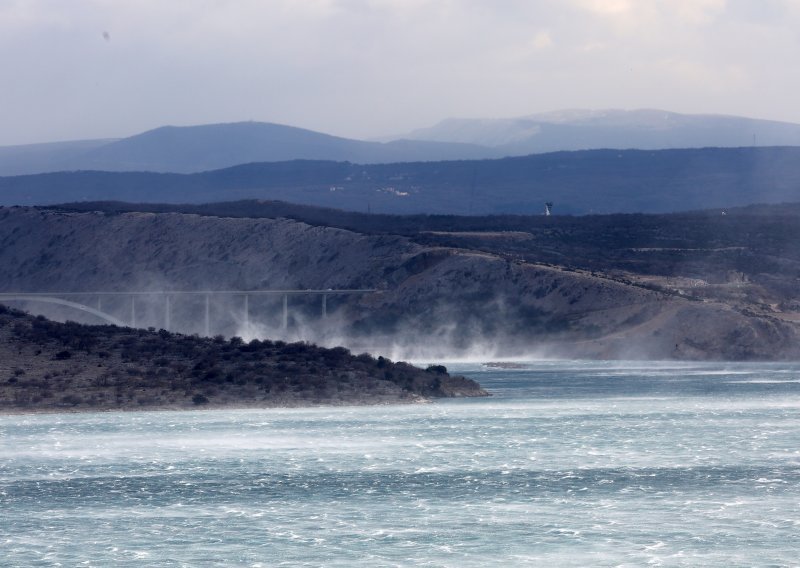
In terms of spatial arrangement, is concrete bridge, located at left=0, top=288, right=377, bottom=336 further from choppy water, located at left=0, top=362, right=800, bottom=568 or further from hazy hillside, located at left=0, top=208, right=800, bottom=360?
choppy water, located at left=0, top=362, right=800, bottom=568

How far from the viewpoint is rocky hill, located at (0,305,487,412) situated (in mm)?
76688

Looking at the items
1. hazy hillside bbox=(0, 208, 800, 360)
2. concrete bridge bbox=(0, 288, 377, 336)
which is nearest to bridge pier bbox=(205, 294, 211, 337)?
concrete bridge bbox=(0, 288, 377, 336)

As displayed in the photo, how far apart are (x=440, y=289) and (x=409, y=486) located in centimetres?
10987

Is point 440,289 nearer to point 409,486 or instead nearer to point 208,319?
point 208,319

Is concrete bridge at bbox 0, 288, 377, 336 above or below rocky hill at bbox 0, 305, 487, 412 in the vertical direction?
above

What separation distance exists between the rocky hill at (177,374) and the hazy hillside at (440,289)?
49021mm

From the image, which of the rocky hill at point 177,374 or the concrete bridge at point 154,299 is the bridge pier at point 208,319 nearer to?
the concrete bridge at point 154,299

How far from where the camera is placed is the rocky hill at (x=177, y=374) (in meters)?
76.7

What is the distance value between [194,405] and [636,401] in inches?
860

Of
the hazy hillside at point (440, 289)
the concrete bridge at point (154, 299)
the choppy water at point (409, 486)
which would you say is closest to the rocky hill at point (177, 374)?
the choppy water at point (409, 486)

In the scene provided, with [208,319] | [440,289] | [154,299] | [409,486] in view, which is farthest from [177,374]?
[154,299]

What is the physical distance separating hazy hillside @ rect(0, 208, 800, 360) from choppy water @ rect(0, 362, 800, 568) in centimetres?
5721

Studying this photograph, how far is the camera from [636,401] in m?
81.9

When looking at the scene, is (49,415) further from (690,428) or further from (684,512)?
(684,512)
